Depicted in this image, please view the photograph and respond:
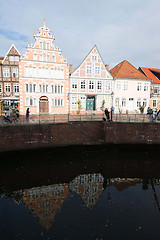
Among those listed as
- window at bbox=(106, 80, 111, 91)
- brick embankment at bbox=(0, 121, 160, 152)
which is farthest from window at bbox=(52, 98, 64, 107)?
brick embankment at bbox=(0, 121, 160, 152)

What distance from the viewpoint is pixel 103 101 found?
28.0m

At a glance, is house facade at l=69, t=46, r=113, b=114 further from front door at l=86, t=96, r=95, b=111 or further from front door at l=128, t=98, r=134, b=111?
front door at l=128, t=98, r=134, b=111

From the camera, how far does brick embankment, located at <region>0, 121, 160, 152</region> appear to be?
50.5 ft

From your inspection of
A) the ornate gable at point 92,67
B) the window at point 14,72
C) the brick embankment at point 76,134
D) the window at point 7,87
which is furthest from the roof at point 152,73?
the window at point 7,87

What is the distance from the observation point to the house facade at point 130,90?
2916 centimetres

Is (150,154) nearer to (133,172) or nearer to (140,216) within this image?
(133,172)

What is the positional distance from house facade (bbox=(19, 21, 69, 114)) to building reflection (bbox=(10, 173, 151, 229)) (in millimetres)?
16617

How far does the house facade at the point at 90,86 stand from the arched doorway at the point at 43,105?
426 centimetres

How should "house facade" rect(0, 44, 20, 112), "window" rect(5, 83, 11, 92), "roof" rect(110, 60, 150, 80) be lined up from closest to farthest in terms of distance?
1. "roof" rect(110, 60, 150, 80)
2. "house facade" rect(0, 44, 20, 112)
3. "window" rect(5, 83, 11, 92)

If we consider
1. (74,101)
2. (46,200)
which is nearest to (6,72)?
(74,101)

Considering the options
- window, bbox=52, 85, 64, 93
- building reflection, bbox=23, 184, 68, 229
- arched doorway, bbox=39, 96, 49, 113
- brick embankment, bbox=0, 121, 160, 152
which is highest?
window, bbox=52, 85, 64, 93

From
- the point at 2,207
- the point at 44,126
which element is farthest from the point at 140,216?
the point at 44,126

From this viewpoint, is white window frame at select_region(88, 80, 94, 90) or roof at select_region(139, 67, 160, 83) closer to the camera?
white window frame at select_region(88, 80, 94, 90)

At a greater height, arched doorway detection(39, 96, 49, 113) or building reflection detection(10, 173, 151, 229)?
arched doorway detection(39, 96, 49, 113)
